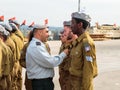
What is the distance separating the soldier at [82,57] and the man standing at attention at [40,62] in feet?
1.33

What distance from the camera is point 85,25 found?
5.90 m

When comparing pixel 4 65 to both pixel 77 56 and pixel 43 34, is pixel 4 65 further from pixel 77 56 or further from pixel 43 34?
pixel 77 56

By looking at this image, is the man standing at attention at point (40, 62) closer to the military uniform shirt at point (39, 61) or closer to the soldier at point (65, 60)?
the military uniform shirt at point (39, 61)

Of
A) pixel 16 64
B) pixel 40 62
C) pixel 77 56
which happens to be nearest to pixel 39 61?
pixel 40 62

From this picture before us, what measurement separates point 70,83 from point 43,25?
101cm

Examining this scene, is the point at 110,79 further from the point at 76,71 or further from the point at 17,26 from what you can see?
the point at 76,71

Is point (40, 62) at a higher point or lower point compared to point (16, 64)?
higher

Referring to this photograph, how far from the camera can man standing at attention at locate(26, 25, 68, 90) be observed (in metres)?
6.22

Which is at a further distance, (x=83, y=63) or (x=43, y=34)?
(x=43, y=34)

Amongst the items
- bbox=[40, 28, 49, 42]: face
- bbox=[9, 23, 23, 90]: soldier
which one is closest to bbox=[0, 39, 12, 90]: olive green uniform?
bbox=[40, 28, 49, 42]: face

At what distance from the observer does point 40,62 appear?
6.23 meters

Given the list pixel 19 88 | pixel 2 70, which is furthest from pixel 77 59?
pixel 19 88

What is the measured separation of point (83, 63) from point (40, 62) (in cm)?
73

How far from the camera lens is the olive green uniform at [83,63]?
224 inches
